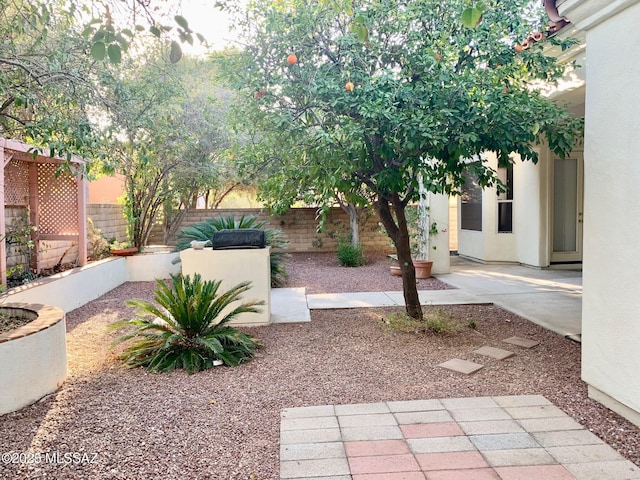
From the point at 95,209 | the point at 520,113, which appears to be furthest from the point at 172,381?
the point at 95,209

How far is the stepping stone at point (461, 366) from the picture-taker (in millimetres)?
4156

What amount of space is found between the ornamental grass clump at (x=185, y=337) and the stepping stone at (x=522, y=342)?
2.59 m

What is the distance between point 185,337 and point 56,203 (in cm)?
488

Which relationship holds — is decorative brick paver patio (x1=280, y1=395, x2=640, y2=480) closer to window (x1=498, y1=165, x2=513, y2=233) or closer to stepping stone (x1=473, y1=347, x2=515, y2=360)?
stepping stone (x1=473, y1=347, x2=515, y2=360)

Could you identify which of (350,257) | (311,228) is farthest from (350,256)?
(311,228)

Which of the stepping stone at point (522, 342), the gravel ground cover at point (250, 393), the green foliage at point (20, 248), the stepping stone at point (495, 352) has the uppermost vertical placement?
the green foliage at point (20, 248)

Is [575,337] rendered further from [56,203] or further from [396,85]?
[56,203]

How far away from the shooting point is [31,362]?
3.56m

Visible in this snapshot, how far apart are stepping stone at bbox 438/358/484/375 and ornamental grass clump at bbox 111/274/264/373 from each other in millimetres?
1788

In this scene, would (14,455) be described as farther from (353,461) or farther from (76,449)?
(353,461)

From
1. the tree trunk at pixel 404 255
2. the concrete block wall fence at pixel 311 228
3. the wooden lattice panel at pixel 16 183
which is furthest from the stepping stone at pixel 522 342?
the concrete block wall fence at pixel 311 228

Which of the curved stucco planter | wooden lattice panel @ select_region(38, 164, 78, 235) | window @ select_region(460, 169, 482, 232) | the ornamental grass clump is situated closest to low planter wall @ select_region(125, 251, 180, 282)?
wooden lattice panel @ select_region(38, 164, 78, 235)

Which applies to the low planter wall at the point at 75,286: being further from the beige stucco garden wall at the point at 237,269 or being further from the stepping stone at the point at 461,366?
the stepping stone at the point at 461,366

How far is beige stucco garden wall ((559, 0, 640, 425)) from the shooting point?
302cm
